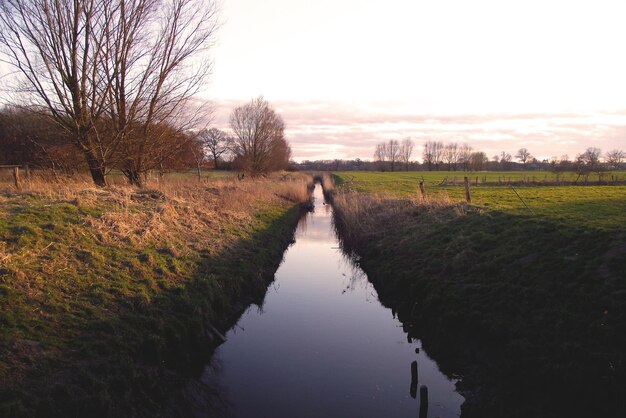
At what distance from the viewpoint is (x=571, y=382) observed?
18.4 ft

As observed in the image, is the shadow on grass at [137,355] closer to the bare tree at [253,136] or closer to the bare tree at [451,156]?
the bare tree at [253,136]

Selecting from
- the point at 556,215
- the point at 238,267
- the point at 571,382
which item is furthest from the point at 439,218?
the point at 571,382

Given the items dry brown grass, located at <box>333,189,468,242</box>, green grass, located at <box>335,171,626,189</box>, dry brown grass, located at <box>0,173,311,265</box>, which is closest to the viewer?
dry brown grass, located at <box>0,173,311,265</box>

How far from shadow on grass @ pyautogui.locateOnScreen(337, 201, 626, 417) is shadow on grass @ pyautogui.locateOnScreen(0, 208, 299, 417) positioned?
4.60 meters

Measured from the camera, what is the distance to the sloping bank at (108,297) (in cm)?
548

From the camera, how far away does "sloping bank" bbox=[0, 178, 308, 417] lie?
18.0 ft

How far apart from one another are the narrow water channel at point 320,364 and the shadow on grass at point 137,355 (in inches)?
19.8

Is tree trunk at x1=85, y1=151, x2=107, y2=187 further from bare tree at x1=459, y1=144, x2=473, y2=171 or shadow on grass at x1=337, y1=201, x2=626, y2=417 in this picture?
bare tree at x1=459, y1=144, x2=473, y2=171

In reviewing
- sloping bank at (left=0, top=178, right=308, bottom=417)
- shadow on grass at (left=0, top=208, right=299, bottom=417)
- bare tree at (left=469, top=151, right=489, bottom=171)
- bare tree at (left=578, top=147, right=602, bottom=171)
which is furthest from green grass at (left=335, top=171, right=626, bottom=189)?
bare tree at (left=469, top=151, right=489, bottom=171)

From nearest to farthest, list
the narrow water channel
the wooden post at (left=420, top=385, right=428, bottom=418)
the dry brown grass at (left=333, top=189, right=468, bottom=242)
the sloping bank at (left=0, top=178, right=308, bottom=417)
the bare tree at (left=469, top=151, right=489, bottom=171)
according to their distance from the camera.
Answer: the sloping bank at (left=0, top=178, right=308, bottom=417) < the wooden post at (left=420, top=385, right=428, bottom=418) < the narrow water channel < the dry brown grass at (left=333, top=189, right=468, bottom=242) < the bare tree at (left=469, top=151, right=489, bottom=171)

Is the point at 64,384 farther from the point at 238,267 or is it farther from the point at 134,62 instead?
the point at 134,62

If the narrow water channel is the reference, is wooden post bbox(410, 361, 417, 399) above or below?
above

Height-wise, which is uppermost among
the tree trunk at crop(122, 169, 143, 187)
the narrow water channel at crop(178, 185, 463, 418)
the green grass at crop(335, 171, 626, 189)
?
the tree trunk at crop(122, 169, 143, 187)

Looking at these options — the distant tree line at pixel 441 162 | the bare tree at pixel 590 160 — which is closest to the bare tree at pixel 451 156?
the distant tree line at pixel 441 162
